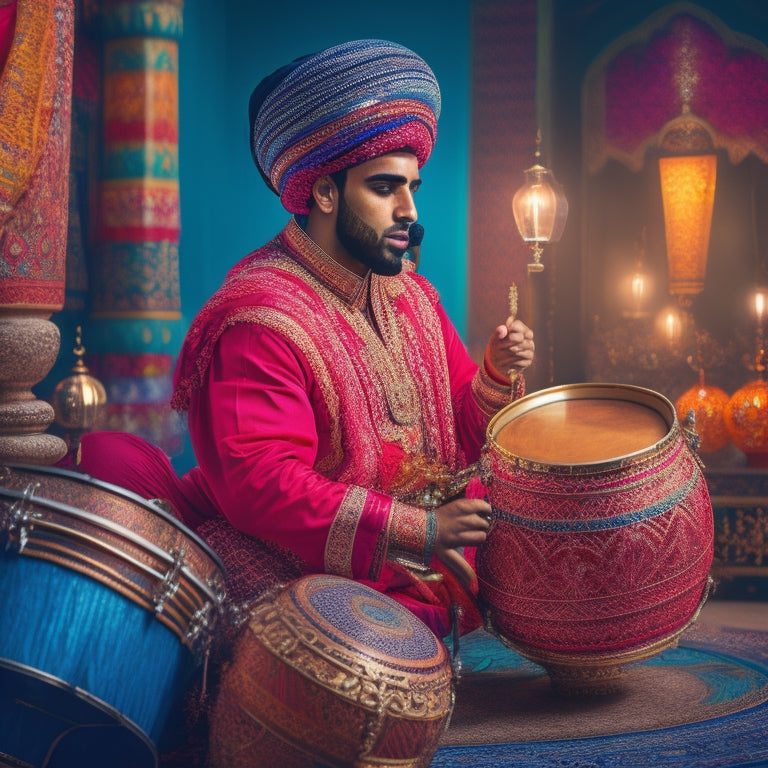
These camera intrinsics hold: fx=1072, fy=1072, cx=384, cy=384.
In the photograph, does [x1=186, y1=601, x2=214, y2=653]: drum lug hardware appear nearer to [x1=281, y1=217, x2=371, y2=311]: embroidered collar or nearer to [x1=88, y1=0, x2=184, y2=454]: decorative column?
[x1=281, y1=217, x2=371, y2=311]: embroidered collar

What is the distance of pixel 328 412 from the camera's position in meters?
2.75

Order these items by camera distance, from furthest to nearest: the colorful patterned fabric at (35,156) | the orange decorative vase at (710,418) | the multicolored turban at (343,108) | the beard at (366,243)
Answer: the orange decorative vase at (710,418) → the colorful patterned fabric at (35,156) → the beard at (366,243) → the multicolored turban at (343,108)

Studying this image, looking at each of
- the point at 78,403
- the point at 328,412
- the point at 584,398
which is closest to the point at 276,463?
the point at 328,412

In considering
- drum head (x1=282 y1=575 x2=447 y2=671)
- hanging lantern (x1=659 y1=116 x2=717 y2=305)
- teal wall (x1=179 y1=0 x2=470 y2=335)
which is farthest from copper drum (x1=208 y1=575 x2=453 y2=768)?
hanging lantern (x1=659 y1=116 x2=717 y2=305)

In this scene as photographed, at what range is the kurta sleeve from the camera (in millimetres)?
2467

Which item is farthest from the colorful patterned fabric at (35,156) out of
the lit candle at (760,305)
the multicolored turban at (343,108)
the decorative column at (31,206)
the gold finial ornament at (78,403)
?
the lit candle at (760,305)

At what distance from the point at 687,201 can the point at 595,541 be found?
3497 mm

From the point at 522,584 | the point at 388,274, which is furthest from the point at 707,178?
the point at 522,584

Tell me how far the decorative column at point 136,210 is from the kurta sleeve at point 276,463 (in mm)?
2643

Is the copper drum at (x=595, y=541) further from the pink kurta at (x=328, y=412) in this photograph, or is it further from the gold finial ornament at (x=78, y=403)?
A: the gold finial ornament at (x=78, y=403)

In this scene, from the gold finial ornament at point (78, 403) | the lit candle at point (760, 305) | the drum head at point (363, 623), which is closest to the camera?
the drum head at point (363, 623)

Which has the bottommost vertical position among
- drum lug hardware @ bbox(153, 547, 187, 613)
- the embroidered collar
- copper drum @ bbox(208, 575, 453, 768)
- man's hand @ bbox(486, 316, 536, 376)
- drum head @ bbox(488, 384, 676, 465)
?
copper drum @ bbox(208, 575, 453, 768)

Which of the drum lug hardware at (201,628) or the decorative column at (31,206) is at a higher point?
the decorative column at (31,206)

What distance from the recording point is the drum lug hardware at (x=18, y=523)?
2.02 metres
